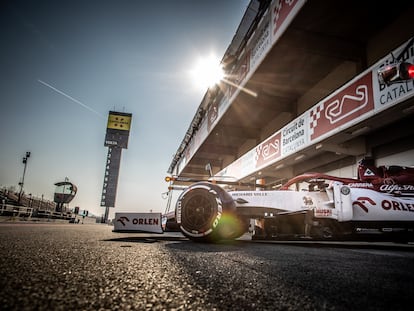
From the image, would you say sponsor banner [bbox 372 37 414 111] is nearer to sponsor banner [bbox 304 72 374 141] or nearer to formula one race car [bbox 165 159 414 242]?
sponsor banner [bbox 304 72 374 141]

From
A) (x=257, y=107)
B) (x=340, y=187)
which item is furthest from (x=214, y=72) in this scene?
(x=340, y=187)

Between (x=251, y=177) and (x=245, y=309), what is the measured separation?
12.6 m

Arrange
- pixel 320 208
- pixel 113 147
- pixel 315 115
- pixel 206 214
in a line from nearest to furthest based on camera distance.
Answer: pixel 206 214 → pixel 320 208 → pixel 315 115 → pixel 113 147

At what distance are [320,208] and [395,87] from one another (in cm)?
337

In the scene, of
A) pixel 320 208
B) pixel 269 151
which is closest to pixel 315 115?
pixel 269 151

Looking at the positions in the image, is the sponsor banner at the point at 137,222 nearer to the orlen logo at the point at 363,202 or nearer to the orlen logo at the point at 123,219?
the orlen logo at the point at 123,219

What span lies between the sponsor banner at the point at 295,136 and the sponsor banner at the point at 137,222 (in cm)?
544

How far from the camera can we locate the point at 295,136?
27.8 ft

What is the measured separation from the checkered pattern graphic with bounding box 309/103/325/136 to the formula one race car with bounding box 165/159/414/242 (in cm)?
366

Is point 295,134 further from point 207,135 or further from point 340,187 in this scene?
point 207,135

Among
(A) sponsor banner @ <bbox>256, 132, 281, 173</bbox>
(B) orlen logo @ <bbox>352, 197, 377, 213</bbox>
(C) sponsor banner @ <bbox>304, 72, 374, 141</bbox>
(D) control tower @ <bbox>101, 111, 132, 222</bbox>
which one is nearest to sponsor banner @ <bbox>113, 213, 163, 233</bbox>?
(B) orlen logo @ <bbox>352, 197, 377, 213</bbox>

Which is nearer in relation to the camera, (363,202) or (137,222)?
(363,202)

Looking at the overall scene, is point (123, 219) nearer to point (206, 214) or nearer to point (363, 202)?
point (206, 214)

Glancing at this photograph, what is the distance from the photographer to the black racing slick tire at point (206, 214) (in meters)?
3.40
